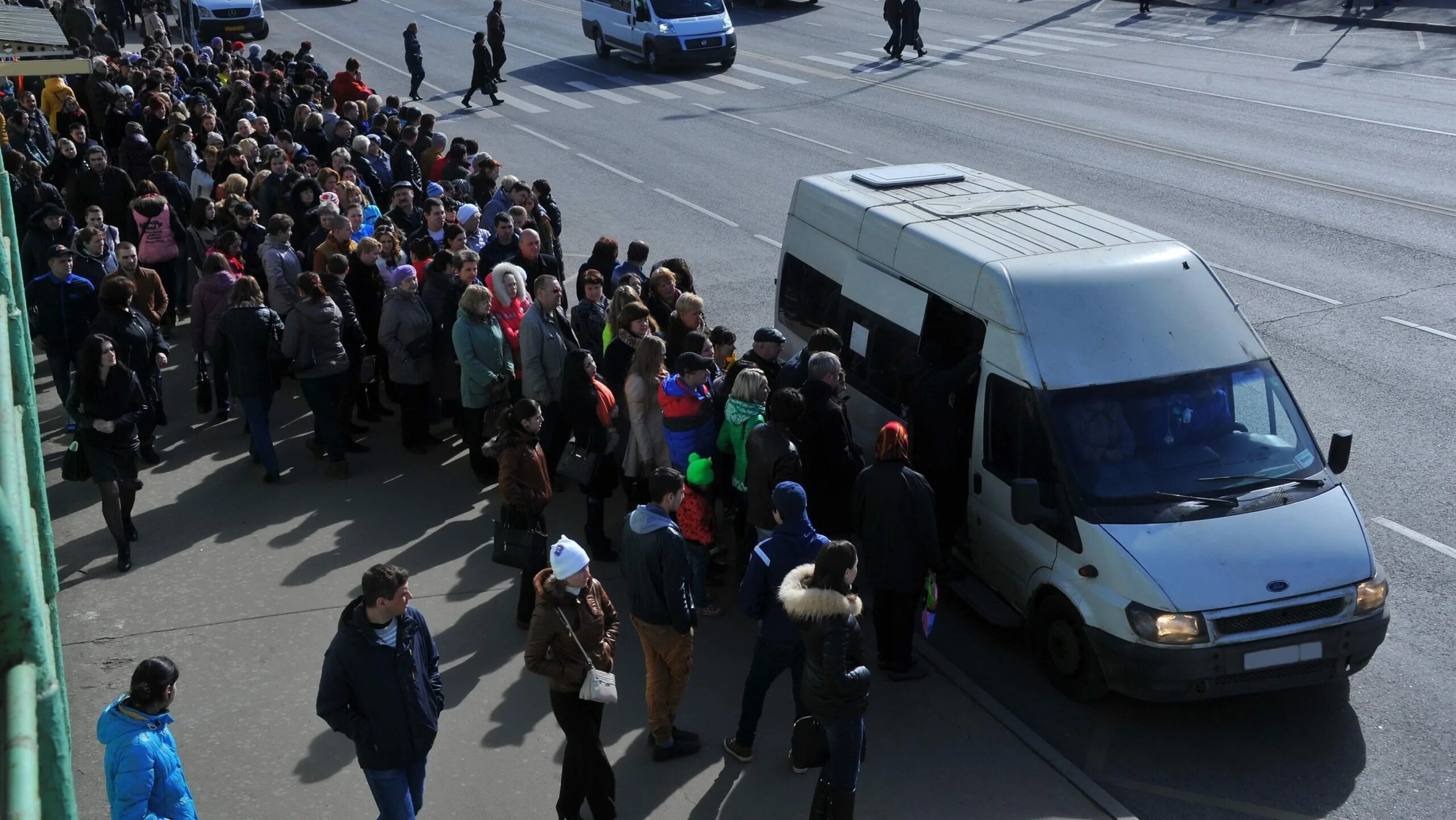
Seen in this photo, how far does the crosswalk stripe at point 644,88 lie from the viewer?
29.8m

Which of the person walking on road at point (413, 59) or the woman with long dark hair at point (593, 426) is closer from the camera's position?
the woman with long dark hair at point (593, 426)

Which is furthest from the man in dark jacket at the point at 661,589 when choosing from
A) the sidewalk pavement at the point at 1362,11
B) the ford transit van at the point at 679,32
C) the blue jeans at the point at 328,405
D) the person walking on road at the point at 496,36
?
the sidewalk pavement at the point at 1362,11

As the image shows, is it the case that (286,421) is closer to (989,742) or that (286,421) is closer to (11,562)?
(989,742)

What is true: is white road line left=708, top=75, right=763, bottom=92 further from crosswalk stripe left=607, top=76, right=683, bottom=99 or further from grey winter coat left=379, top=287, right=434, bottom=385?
grey winter coat left=379, top=287, right=434, bottom=385

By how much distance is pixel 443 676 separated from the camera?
780 cm

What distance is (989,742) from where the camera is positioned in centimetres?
710

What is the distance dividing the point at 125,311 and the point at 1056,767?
7506 mm

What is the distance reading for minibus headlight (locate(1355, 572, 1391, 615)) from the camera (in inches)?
269

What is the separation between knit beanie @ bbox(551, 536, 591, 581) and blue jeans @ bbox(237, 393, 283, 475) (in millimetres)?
5177

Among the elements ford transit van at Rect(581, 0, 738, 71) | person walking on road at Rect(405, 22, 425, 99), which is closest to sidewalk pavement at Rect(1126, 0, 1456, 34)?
ford transit van at Rect(581, 0, 738, 71)

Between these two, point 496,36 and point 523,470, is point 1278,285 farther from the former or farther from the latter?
point 496,36

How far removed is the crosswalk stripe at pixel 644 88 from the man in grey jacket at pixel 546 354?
20548mm

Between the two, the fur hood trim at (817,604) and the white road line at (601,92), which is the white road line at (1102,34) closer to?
the white road line at (601,92)

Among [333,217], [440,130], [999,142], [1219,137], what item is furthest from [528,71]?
[333,217]
